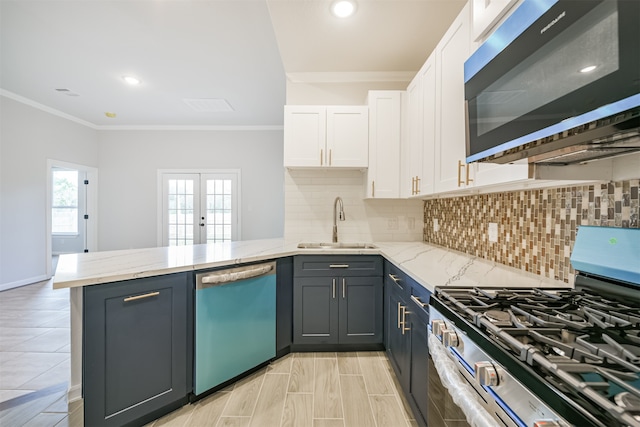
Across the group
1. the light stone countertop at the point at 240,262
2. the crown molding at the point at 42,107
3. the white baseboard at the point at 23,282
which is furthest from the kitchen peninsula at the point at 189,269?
the crown molding at the point at 42,107

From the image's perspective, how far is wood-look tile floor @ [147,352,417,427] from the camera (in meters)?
Result: 1.62

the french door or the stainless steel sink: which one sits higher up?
the french door

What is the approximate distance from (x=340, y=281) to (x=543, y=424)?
185 centimetres

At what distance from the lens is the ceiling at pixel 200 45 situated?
2.22 meters

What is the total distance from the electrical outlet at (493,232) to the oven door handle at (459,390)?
1.01 meters

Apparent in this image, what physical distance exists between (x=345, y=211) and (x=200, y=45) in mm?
2335

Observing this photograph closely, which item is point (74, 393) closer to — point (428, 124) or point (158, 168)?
point (428, 124)

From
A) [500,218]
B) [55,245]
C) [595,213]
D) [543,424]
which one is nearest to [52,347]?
[543,424]

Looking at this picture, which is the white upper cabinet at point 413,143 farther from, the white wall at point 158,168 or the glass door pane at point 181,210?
the glass door pane at point 181,210

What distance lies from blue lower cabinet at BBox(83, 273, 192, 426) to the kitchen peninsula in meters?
0.03

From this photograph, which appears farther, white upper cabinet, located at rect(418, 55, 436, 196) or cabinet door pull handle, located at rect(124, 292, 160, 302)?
white upper cabinet, located at rect(418, 55, 436, 196)

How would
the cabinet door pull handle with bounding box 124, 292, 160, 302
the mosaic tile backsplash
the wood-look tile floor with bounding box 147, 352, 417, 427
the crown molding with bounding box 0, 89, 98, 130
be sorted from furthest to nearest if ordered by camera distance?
the crown molding with bounding box 0, 89, 98, 130, the wood-look tile floor with bounding box 147, 352, 417, 427, the cabinet door pull handle with bounding box 124, 292, 160, 302, the mosaic tile backsplash

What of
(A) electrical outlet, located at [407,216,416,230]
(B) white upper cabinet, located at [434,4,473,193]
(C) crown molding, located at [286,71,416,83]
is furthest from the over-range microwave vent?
(C) crown molding, located at [286,71,416,83]

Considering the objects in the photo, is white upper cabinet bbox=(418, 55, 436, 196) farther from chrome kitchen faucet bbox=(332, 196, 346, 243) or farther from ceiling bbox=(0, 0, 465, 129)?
chrome kitchen faucet bbox=(332, 196, 346, 243)
